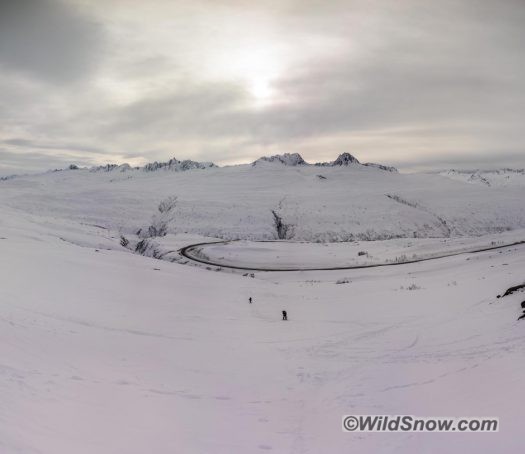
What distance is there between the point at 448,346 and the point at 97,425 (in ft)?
32.1

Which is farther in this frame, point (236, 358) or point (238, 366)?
point (236, 358)

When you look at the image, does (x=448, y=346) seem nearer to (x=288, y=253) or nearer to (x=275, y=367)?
(x=275, y=367)

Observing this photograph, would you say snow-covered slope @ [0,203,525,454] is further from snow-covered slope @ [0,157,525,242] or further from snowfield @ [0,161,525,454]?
snow-covered slope @ [0,157,525,242]

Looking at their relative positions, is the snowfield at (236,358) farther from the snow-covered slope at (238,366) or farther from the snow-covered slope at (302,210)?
the snow-covered slope at (302,210)

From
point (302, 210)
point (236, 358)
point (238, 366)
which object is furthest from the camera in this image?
point (302, 210)

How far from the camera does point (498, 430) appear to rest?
23.4ft

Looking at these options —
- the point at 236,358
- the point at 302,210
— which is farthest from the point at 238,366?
the point at 302,210

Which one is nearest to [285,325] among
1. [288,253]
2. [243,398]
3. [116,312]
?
[116,312]

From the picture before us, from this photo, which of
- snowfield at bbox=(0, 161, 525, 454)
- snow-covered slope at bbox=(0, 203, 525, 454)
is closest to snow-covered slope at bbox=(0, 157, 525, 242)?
snowfield at bbox=(0, 161, 525, 454)

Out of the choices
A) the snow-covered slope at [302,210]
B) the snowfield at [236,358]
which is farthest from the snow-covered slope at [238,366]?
the snow-covered slope at [302,210]

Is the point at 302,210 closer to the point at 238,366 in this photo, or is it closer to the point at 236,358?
the point at 236,358

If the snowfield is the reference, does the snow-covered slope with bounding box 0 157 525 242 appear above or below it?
above

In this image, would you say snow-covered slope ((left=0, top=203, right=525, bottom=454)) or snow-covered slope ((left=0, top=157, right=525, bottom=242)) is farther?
snow-covered slope ((left=0, top=157, right=525, bottom=242))

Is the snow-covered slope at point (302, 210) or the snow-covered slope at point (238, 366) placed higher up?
the snow-covered slope at point (302, 210)
